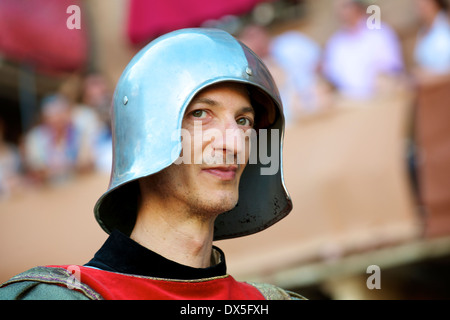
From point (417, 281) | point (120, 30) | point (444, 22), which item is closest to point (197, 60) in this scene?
point (444, 22)

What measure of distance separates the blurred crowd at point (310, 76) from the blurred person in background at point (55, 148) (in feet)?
0.03

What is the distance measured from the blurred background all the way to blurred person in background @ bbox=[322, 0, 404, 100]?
0.04 feet

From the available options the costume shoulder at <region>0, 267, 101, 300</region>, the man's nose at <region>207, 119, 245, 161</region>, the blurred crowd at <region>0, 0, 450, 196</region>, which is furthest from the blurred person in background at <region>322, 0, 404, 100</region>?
the costume shoulder at <region>0, 267, 101, 300</region>

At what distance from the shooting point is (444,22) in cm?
646

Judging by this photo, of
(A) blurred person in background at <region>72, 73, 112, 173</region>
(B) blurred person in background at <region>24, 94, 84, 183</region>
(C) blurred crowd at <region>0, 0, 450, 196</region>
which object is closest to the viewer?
(C) blurred crowd at <region>0, 0, 450, 196</region>

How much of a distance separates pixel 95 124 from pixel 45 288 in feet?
17.8

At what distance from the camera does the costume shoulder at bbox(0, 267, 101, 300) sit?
252 cm

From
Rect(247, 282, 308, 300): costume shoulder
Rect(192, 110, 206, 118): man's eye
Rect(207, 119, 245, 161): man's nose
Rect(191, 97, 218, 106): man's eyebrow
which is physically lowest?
Rect(247, 282, 308, 300): costume shoulder

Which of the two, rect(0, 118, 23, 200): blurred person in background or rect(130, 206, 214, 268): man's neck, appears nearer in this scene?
rect(130, 206, 214, 268): man's neck

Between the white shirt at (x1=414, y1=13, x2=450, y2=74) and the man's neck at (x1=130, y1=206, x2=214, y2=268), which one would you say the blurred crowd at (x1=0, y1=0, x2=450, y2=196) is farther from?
the man's neck at (x1=130, y1=206, x2=214, y2=268)

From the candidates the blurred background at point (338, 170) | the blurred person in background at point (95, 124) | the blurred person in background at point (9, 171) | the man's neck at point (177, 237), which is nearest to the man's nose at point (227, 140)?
the man's neck at point (177, 237)

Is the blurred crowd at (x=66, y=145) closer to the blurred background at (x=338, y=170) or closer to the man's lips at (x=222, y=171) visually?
the blurred background at (x=338, y=170)

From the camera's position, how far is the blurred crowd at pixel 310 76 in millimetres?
6461

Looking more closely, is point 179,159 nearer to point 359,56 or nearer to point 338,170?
point 338,170
